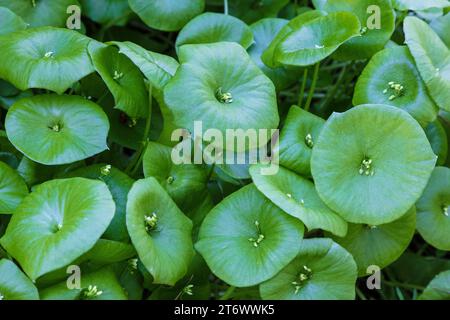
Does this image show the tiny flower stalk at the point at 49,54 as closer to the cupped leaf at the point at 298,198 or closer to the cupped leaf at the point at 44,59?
the cupped leaf at the point at 44,59

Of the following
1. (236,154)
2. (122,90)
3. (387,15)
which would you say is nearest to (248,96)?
(236,154)

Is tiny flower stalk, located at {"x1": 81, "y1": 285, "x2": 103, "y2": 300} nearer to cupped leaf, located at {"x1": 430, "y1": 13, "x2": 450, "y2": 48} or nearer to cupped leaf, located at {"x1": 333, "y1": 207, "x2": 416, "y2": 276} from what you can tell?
cupped leaf, located at {"x1": 333, "y1": 207, "x2": 416, "y2": 276}

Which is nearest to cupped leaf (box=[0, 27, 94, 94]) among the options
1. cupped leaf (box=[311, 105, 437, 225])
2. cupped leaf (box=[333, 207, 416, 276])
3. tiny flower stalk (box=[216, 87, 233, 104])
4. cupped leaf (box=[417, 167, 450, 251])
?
tiny flower stalk (box=[216, 87, 233, 104])

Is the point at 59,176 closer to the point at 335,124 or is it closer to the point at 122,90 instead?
the point at 122,90

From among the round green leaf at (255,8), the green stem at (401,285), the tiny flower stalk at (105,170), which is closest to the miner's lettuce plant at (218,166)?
the tiny flower stalk at (105,170)

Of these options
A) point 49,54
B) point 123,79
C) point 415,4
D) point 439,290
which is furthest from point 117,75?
point 439,290
